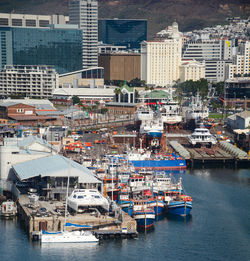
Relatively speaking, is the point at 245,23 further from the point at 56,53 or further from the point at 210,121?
the point at 210,121

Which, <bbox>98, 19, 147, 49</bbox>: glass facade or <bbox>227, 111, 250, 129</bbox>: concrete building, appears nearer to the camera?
<bbox>227, 111, 250, 129</bbox>: concrete building

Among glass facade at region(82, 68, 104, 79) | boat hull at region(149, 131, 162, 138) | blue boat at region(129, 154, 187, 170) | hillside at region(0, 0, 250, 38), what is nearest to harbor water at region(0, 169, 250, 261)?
blue boat at region(129, 154, 187, 170)

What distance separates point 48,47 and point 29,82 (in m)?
10.0

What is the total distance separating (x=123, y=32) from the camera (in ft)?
346

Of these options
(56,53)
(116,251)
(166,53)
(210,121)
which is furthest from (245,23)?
(116,251)

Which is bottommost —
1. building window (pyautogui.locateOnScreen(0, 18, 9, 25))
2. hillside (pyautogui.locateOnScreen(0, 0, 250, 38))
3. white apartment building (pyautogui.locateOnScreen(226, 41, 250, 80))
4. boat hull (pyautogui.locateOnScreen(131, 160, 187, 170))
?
boat hull (pyautogui.locateOnScreen(131, 160, 187, 170))

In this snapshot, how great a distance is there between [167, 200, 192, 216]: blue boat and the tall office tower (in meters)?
60.3

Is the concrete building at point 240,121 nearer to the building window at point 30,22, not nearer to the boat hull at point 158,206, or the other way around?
the boat hull at point 158,206

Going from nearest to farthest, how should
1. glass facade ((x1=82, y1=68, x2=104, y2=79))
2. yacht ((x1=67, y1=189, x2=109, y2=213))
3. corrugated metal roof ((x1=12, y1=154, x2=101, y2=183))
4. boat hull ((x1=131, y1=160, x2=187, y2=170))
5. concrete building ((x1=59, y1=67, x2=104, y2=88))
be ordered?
1. yacht ((x1=67, y1=189, x2=109, y2=213))
2. corrugated metal roof ((x1=12, y1=154, x2=101, y2=183))
3. boat hull ((x1=131, y1=160, x2=187, y2=170))
4. concrete building ((x1=59, y1=67, x2=104, y2=88))
5. glass facade ((x1=82, y1=68, x2=104, y2=79))

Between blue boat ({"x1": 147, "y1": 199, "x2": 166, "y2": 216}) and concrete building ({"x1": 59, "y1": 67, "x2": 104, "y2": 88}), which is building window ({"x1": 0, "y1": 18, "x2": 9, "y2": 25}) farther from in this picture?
blue boat ({"x1": 147, "y1": 199, "x2": 166, "y2": 216})

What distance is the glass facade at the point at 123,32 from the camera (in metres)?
105

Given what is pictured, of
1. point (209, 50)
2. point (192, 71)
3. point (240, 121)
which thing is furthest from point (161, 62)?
point (240, 121)

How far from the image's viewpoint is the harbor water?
752 inches

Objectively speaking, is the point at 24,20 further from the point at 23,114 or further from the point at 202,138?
the point at 202,138
